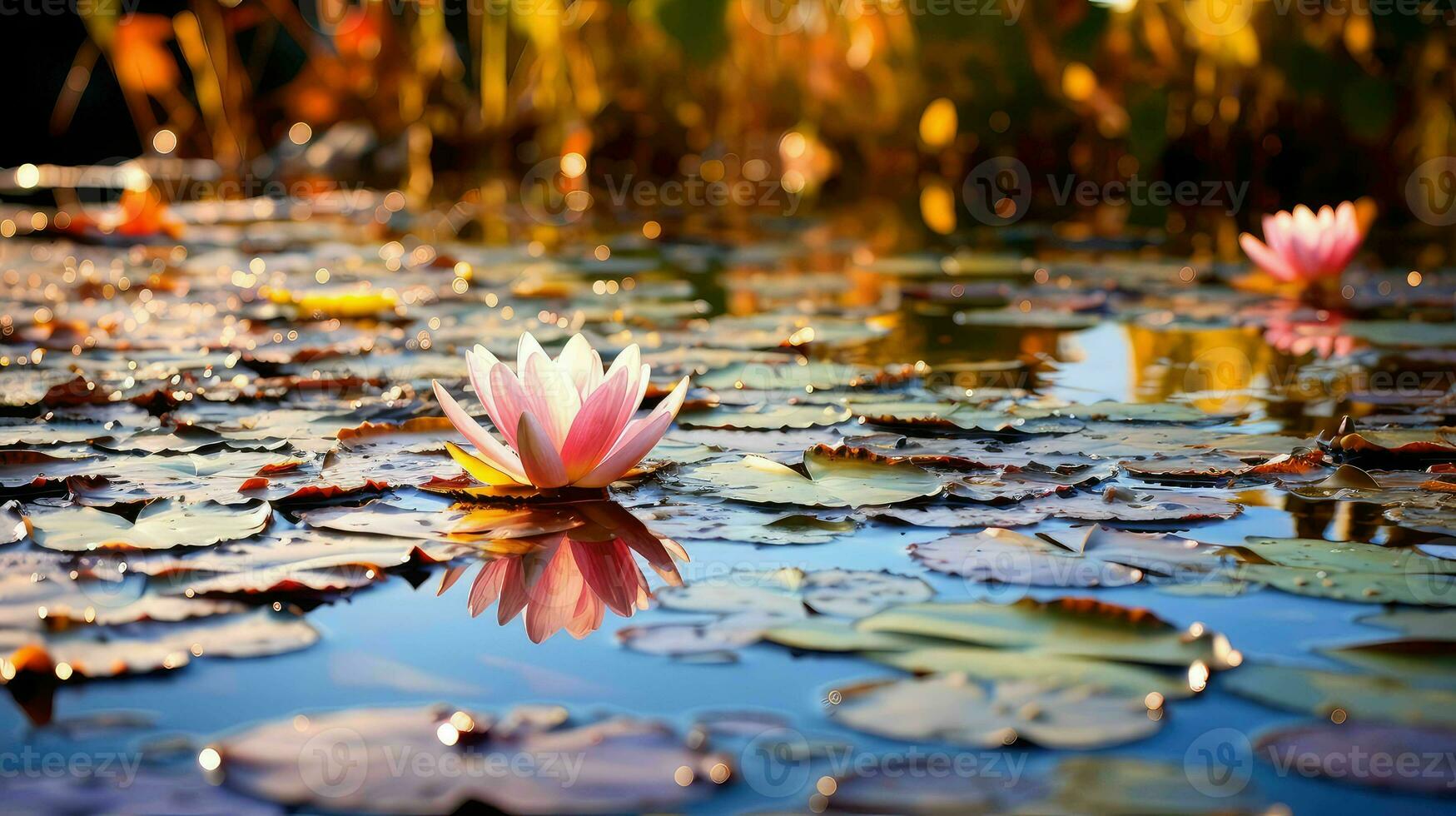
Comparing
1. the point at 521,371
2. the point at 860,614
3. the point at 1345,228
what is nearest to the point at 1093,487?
the point at 860,614

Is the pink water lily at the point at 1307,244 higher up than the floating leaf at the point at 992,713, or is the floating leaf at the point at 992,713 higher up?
the pink water lily at the point at 1307,244

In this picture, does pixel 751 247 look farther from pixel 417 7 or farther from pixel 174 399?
pixel 417 7
